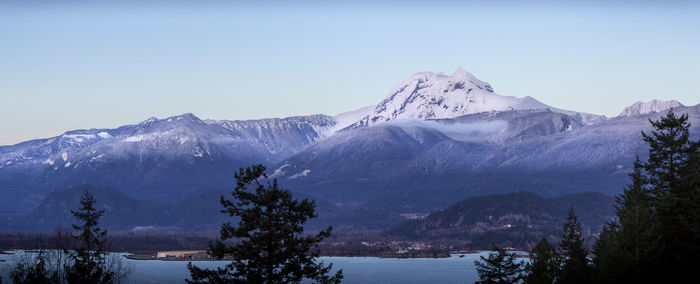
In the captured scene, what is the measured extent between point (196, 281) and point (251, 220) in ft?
17.0

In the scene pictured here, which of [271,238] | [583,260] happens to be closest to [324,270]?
[271,238]

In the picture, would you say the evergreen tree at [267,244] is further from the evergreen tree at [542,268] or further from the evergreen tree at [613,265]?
the evergreen tree at [542,268]

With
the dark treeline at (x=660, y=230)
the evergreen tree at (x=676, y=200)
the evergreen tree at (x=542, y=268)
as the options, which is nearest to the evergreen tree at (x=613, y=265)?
the dark treeline at (x=660, y=230)

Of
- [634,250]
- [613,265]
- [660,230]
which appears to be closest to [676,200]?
[660,230]

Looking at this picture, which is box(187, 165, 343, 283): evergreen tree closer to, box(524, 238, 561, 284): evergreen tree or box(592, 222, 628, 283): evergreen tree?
box(592, 222, 628, 283): evergreen tree

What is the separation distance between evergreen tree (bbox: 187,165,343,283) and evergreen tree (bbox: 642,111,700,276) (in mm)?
22588

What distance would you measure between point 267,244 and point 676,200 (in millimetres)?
29439

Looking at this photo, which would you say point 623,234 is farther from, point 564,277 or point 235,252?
point 235,252

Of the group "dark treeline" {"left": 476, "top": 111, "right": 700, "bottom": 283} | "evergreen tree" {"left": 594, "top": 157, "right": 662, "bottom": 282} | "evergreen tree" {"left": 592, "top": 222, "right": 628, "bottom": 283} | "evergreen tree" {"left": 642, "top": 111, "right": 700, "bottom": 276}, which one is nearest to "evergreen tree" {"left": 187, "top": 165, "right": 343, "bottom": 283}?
"evergreen tree" {"left": 592, "top": 222, "right": 628, "bottom": 283}

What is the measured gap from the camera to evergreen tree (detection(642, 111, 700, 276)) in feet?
212

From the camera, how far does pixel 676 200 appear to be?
69.3m

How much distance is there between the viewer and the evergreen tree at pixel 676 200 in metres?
64.8

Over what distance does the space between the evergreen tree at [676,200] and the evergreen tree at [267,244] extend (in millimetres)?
22588

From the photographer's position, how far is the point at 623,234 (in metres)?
65.8
